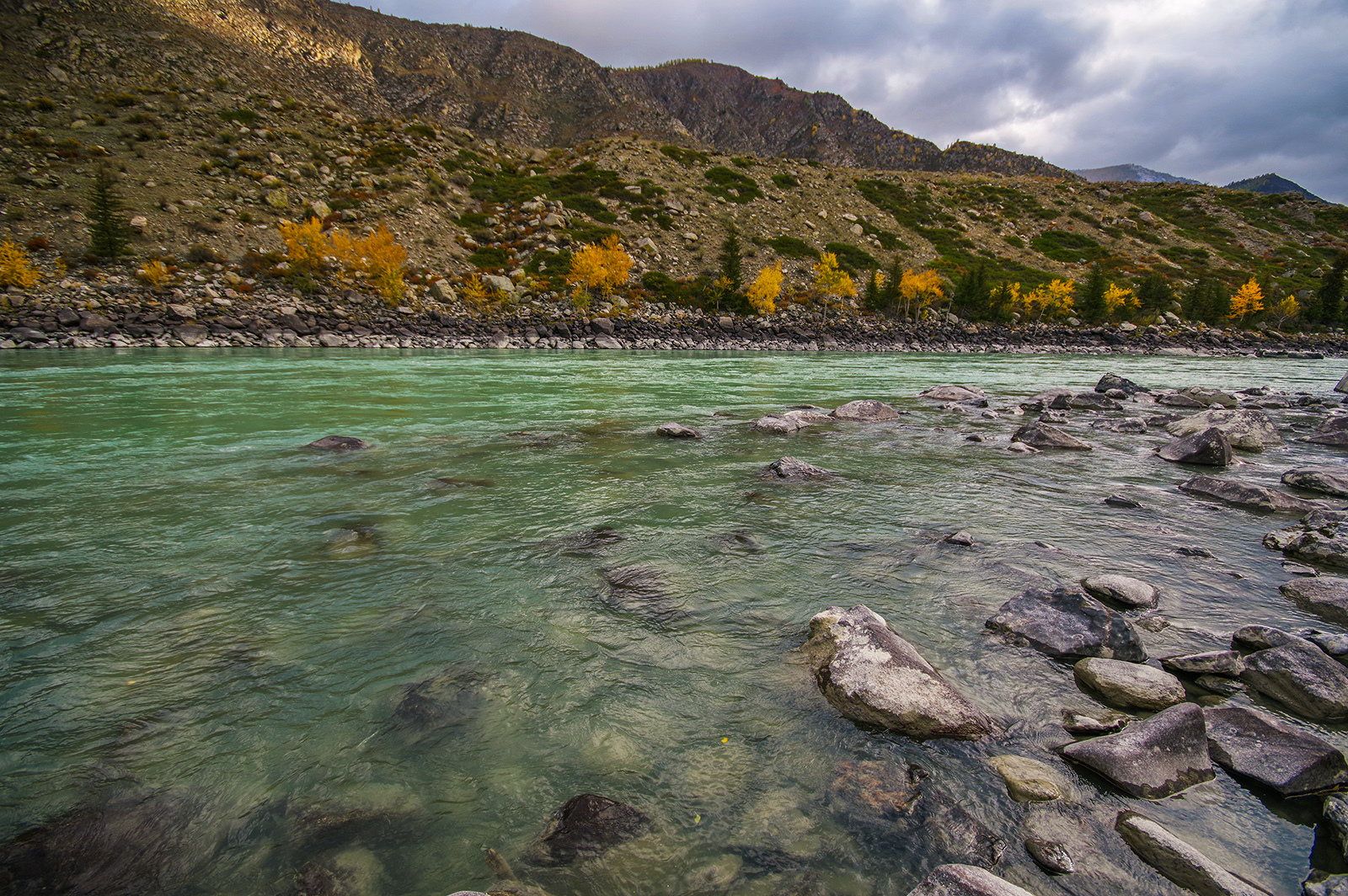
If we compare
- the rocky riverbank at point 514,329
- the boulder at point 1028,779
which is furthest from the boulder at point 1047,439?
the rocky riverbank at point 514,329

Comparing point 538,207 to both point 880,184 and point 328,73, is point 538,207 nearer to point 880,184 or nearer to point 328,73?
point 880,184

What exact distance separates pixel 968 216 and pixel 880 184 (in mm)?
17064

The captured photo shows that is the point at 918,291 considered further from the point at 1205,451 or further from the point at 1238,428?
the point at 1205,451

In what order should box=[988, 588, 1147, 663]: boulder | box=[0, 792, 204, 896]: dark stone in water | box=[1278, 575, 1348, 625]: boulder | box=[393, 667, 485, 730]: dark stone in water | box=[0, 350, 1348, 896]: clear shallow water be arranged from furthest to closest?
1. box=[1278, 575, 1348, 625]: boulder
2. box=[988, 588, 1147, 663]: boulder
3. box=[393, 667, 485, 730]: dark stone in water
4. box=[0, 350, 1348, 896]: clear shallow water
5. box=[0, 792, 204, 896]: dark stone in water

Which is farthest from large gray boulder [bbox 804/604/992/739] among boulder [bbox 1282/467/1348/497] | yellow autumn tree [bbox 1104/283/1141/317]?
yellow autumn tree [bbox 1104/283/1141/317]

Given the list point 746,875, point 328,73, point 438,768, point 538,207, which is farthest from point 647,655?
point 328,73

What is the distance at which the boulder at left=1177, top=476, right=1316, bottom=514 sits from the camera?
23.9 feet

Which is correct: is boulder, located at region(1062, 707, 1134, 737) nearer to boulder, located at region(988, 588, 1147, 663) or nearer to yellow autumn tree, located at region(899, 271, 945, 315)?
boulder, located at region(988, 588, 1147, 663)

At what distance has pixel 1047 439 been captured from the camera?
37.4 ft

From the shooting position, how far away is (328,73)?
151875 millimetres

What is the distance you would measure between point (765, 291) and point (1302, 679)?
65635 millimetres

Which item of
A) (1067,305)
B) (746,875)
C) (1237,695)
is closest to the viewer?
(746,875)

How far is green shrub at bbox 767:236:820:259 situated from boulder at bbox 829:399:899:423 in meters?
69.6

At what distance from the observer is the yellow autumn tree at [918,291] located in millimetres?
70750
